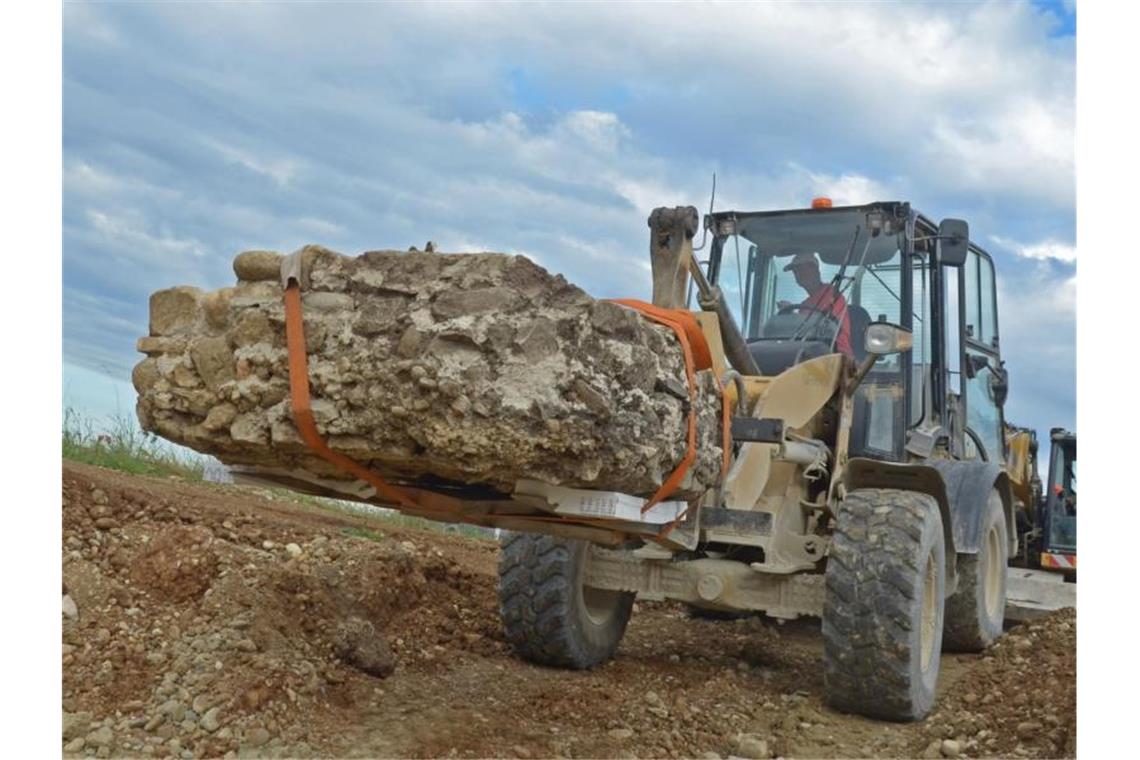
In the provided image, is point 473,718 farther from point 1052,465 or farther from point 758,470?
point 1052,465

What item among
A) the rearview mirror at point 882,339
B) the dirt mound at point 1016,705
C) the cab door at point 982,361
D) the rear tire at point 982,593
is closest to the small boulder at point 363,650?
the dirt mound at point 1016,705

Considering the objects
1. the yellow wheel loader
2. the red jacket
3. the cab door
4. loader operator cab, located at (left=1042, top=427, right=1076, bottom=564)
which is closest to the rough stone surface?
the yellow wheel loader

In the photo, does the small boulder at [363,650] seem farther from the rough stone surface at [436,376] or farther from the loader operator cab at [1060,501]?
the loader operator cab at [1060,501]

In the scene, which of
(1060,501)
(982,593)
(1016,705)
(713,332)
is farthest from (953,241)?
(1060,501)

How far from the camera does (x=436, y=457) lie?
4281 millimetres

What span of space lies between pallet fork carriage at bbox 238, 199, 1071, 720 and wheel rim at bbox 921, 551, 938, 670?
12 mm

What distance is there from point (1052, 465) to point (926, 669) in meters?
5.99

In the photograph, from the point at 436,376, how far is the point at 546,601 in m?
2.84

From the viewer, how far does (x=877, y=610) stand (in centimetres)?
569

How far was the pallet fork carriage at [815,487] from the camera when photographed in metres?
5.04

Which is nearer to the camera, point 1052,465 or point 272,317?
point 272,317

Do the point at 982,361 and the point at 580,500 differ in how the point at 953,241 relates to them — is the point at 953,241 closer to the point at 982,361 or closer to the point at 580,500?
the point at 982,361

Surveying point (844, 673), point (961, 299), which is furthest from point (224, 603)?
point (961, 299)

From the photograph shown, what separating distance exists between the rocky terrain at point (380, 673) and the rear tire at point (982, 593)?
0.50 ft
